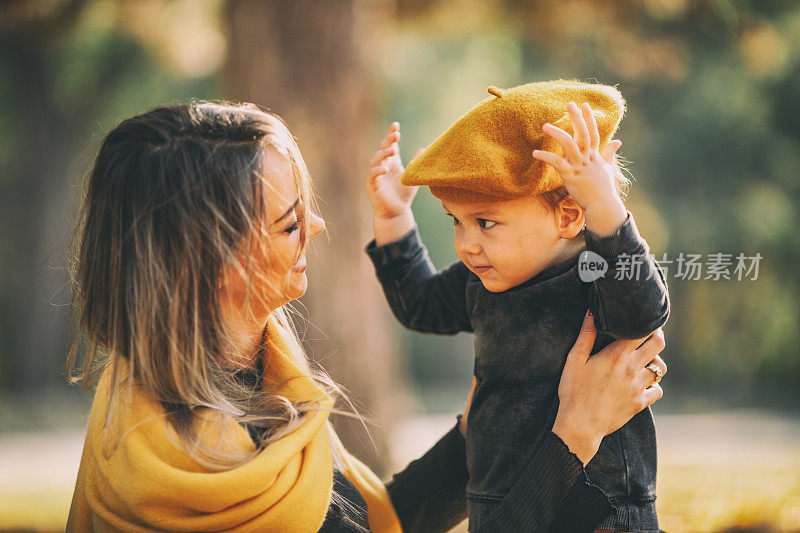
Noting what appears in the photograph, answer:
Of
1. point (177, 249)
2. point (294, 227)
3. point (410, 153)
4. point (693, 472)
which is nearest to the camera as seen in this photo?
point (177, 249)

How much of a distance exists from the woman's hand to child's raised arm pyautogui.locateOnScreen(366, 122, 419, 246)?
0.65 m

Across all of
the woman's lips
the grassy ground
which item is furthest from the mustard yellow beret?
the grassy ground

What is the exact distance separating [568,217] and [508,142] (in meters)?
0.24

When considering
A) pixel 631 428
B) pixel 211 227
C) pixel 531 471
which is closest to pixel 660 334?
pixel 631 428

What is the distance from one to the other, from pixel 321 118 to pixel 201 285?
2.94 metres

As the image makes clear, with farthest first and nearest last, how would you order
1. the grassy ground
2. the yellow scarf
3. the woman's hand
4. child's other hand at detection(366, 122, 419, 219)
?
1. the grassy ground
2. child's other hand at detection(366, 122, 419, 219)
3. the woman's hand
4. the yellow scarf

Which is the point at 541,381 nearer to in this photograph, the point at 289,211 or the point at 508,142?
the point at 508,142

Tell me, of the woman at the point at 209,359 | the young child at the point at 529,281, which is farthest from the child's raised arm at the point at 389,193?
the woman at the point at 209,359

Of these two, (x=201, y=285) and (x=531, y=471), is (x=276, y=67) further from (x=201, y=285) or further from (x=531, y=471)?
(x=531, y=471)

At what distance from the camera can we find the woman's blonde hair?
1.57m

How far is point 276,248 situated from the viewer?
1.64 metres

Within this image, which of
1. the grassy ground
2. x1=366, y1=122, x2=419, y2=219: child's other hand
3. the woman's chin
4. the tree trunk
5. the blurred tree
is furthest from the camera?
the blurred tree

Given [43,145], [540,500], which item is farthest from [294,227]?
[43,145]

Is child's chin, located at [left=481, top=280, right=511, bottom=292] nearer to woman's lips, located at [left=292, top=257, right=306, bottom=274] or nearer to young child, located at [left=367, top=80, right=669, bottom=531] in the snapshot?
young child, located at [left=367, top=80, right=669, bottom=531]
